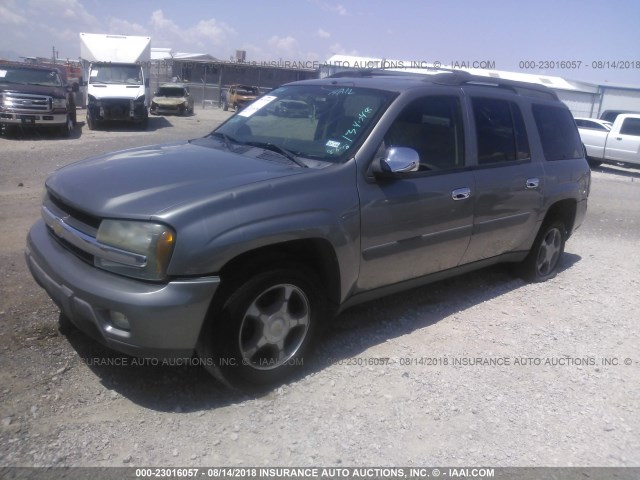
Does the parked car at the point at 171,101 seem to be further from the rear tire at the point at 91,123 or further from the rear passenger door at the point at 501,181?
the rear passenger door at the point at 501,181

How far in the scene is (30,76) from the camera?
15531 millimetres

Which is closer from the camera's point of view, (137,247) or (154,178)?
(137,247)

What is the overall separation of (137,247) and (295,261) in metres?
0.93

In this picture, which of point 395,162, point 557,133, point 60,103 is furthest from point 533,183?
point 60,103

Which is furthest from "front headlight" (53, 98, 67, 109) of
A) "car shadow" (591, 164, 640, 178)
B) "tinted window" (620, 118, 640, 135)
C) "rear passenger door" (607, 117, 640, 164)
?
"tinted window" (620, 118, 640, 135)

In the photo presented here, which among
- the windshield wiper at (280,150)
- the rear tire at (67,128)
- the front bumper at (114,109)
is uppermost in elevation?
the windshield wiper at (280,150)

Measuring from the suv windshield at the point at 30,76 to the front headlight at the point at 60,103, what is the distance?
800mm

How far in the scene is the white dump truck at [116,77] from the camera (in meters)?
17.8

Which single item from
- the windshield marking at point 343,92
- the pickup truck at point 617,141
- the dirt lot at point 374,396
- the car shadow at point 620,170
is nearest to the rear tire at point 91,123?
the dirt lot at point 374,396

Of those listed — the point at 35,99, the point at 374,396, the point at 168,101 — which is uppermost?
the point at 168,101

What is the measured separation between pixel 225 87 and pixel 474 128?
34.7 metres

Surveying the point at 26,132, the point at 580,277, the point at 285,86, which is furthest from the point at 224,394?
the point at 26,132

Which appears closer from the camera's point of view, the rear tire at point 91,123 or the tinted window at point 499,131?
the tinted window at point 499,131

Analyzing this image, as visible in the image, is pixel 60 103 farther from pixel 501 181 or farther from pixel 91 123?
pixel 501 181
